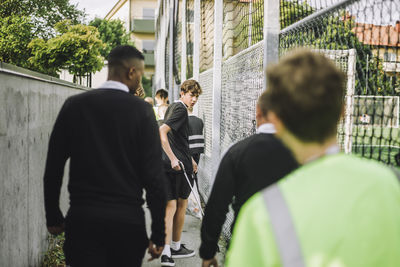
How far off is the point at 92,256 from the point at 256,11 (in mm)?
3468

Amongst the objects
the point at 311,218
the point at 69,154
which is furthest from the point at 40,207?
the point at 311,218

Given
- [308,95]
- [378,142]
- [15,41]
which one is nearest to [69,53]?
[15,41]

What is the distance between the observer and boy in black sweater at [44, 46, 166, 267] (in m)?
2.63

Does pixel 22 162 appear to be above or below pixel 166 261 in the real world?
above

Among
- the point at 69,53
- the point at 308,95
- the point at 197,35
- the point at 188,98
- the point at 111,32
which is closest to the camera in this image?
the point at 308,95

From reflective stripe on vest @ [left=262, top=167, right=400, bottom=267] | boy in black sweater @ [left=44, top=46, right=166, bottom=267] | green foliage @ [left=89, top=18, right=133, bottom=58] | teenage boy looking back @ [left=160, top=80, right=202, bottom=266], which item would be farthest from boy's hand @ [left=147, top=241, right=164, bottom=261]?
green foliage @ [left=89, top=18, right=133, bottom=58]

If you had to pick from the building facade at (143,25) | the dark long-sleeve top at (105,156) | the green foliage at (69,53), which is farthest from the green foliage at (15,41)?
the building facade at (143,25)

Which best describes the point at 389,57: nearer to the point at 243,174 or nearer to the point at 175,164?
the point at 243,174

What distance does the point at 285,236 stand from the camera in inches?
42.0

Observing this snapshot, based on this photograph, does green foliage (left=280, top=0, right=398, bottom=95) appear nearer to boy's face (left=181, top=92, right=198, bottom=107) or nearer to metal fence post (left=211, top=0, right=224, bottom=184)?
boy's face (left=181, top=92, right=198, bottom=107)

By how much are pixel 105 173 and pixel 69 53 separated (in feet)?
65.3

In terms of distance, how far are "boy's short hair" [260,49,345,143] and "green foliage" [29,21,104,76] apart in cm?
2064

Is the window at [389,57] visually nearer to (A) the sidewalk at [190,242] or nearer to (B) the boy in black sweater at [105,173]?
(B) the boy in black sweater at [105,173]

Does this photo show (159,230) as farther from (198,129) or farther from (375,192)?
(198,129)
